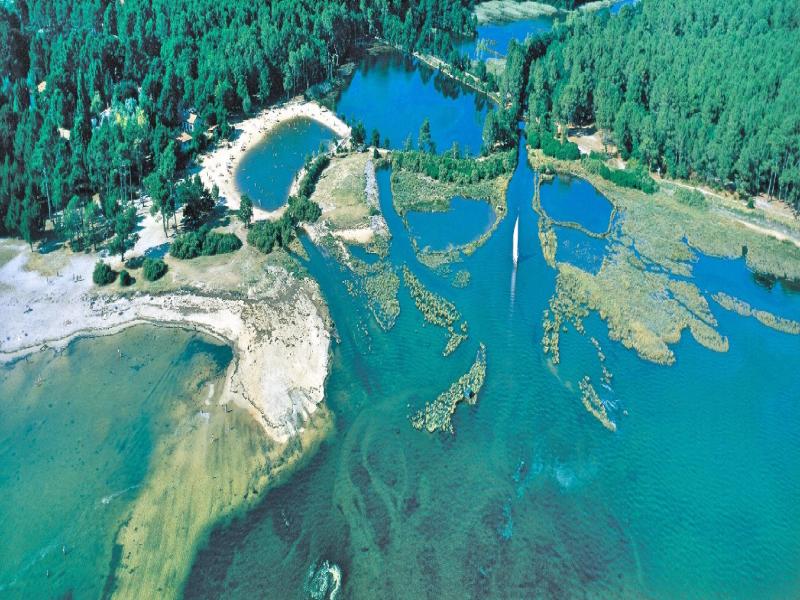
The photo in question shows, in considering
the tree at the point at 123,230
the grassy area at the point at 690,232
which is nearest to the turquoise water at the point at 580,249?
the grassy area at the point at 690,232

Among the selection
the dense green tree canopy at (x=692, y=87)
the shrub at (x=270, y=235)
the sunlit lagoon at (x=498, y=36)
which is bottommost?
the shrub at (x=270, y=235)

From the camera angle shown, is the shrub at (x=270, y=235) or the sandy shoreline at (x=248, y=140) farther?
the sandy shoreline at (x=248, y=140)

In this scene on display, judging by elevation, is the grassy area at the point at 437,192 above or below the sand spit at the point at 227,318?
above

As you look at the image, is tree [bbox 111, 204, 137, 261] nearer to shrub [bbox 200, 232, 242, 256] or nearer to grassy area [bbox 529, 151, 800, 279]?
shrub [bbox 200, 232, 242, 256]

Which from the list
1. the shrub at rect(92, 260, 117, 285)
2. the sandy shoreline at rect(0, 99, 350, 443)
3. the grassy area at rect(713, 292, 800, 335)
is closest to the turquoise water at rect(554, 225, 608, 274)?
the grassy area at rect(713, 292, 800, 335)

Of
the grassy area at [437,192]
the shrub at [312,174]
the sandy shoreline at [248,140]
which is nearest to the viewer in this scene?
the grassy area at [437,192]

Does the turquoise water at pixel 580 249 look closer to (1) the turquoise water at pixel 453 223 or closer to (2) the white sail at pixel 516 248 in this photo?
(2) the white sail at pixel 516 248

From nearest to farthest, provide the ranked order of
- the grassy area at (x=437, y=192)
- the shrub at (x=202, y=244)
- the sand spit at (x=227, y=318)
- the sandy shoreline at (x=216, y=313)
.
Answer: the sand spit at (x=227, y=318) → the sandy shoreline at (x=216, y=313) → the shrub at (x=202, y=244) → the grassy area at (x=437, y=192)
